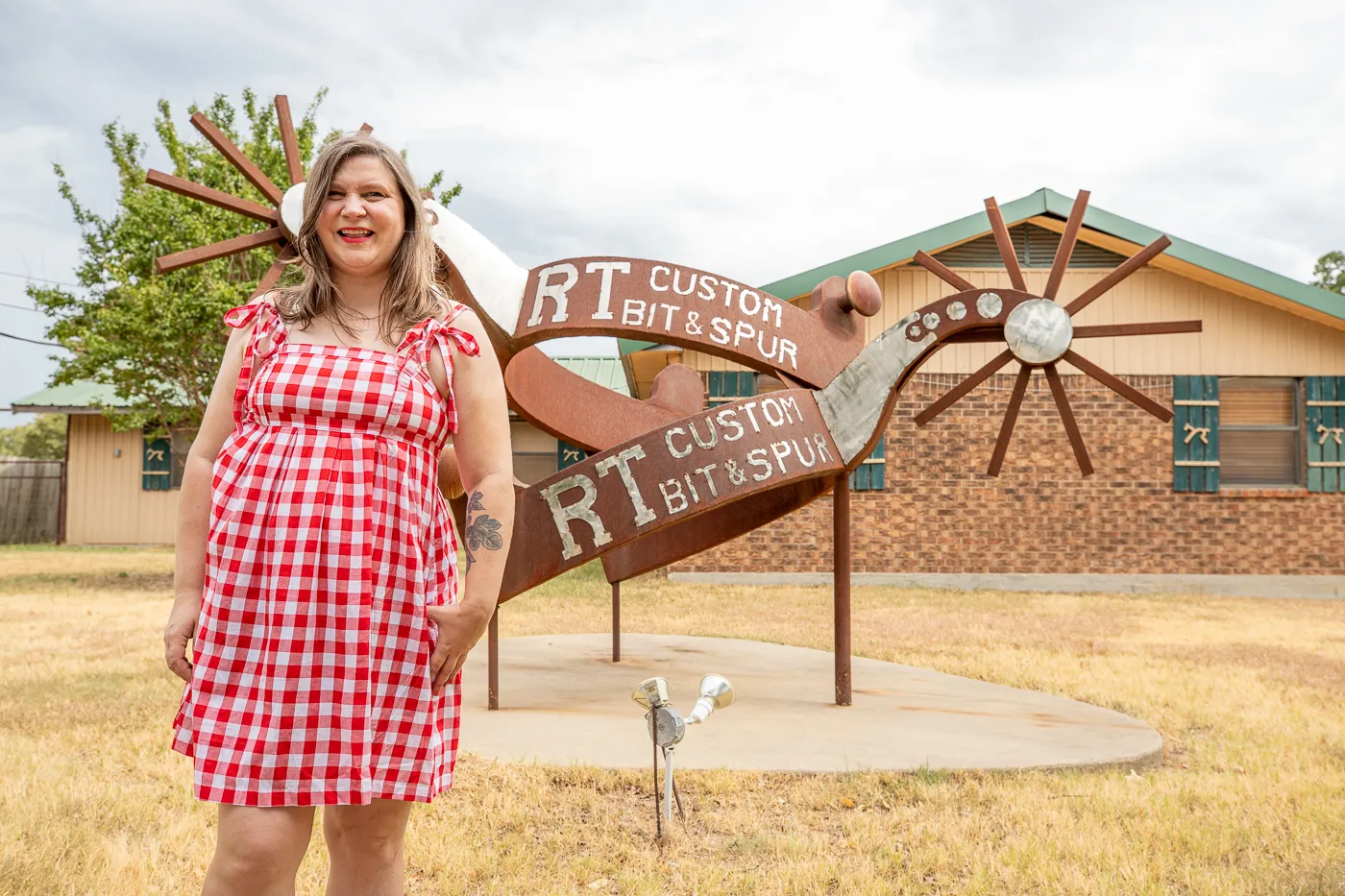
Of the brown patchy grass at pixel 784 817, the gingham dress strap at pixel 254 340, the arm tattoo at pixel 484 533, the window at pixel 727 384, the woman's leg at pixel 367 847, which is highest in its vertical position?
the window at pixel 727 384

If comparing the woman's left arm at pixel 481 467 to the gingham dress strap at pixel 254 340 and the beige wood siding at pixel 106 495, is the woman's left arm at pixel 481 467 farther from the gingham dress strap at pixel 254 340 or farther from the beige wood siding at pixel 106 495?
the beige wood siding at pixel 106 495

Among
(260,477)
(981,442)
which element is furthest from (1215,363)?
(260,477)

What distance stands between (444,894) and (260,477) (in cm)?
161

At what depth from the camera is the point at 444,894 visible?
2.76 meters

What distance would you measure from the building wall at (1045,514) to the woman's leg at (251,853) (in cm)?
1075

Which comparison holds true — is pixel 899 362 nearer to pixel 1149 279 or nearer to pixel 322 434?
pixel 322 434

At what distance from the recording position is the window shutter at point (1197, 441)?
12.2 metres

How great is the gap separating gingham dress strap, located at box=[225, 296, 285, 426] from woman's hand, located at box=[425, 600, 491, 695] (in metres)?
0.50

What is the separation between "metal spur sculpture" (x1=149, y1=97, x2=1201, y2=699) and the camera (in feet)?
14.4

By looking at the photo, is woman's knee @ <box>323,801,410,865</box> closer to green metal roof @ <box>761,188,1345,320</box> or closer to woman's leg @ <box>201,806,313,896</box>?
woman's leg @ <box>201,806,313,896</box>

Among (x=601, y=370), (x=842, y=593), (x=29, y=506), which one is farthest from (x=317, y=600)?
(x=29, y=506)

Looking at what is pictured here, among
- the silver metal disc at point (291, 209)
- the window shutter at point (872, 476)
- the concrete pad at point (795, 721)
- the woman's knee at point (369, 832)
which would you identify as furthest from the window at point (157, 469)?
the woman's knee at point (369, 832)

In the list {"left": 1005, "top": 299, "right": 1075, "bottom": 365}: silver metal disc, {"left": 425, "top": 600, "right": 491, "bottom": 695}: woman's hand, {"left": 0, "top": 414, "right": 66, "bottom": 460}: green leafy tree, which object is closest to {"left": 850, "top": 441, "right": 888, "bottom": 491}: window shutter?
{"left": 1005, "top": 299, "right": 1075, "bottom": 365}: silver metal disc

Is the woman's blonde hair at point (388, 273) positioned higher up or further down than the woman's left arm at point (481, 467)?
higher up
